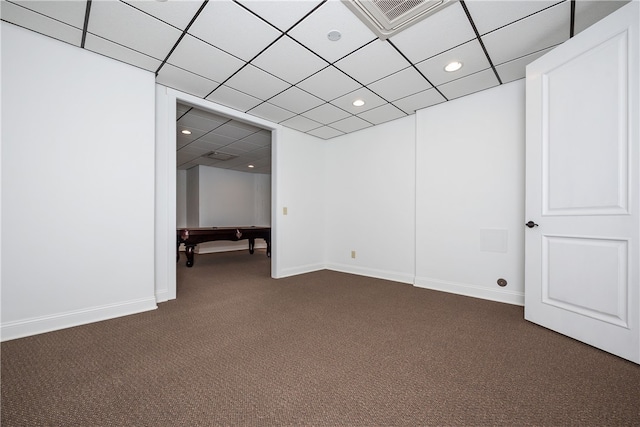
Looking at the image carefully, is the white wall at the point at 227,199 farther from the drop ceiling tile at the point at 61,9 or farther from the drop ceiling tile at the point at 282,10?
the drop ceiling tile at the point at 282,10

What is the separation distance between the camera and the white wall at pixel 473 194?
2.93 meters

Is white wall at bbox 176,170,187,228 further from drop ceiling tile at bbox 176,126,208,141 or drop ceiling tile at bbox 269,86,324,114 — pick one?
drop ceiling tile at bbox 269,86,324,114

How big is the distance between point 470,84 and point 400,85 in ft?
2.64

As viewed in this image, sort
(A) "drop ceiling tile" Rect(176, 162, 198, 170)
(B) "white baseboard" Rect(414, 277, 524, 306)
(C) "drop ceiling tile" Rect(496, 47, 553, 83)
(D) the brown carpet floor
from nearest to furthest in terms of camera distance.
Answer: (D) the brown carpet floor → (C) "drop ceiling tile" Rect(496, 47, 553, 83) → (B) "white baseboard" Rect(414, 277, 524, 306) → (A) "drop ceiling tile" Rect(176, 162, 198, 170)

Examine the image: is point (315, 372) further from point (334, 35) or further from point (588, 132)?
point (588, 132)

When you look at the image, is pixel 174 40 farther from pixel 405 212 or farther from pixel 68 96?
pixel 405 212

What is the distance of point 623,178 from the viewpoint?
1.78m

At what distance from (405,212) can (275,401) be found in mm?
3157

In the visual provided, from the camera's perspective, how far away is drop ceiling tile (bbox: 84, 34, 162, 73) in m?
2.25

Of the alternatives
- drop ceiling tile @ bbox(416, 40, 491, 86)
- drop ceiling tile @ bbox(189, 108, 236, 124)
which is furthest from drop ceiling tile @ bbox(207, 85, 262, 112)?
drop ceiling tile @ bbox(416, 40, 491, 86)

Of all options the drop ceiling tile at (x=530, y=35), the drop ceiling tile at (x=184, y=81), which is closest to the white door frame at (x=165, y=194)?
the drop ceiling tile at (x=184, y=81)

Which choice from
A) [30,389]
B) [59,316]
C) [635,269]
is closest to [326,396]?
[30,389]

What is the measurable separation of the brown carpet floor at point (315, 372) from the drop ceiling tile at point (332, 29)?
2.46m

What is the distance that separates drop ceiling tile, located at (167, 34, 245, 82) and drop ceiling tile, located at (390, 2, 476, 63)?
155cm
